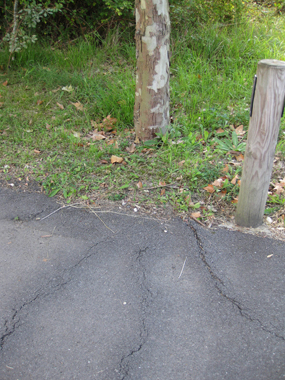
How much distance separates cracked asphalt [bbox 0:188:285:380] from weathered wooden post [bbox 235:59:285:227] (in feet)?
0.92

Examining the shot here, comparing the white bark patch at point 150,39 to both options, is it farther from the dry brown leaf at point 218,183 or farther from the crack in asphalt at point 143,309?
the crack in asphalt at point 143,309

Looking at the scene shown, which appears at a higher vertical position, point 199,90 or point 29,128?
point 199,90

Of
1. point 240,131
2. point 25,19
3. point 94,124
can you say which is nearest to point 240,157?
point 240,131

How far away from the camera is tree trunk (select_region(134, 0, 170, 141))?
11.3 feet

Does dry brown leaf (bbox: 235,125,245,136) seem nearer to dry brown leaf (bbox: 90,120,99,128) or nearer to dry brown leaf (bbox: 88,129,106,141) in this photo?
dry brown leaf (bbox: 88,129,106,141)

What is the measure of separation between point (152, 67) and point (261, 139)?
164cm

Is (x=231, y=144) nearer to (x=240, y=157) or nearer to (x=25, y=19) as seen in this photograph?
(x=240, y=157)

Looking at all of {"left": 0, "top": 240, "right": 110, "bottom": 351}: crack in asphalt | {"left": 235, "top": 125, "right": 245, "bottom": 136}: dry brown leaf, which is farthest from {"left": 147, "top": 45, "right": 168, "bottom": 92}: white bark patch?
{"left": 0, "top": 240, "right": 110, "bottom": 351}: crack in asphalt

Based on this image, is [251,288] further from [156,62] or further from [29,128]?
[29,128]

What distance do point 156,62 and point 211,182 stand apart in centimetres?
145

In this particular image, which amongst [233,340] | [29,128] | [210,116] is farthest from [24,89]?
[233,340]

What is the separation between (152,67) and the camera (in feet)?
12.1

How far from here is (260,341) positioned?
2.14 meters

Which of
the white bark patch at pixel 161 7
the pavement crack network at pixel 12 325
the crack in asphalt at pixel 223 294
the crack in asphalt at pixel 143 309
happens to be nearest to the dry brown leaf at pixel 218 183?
the crack in asphalt at pixel 223 294
